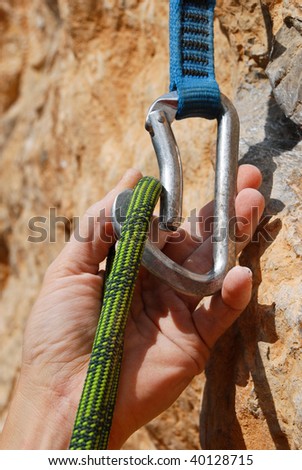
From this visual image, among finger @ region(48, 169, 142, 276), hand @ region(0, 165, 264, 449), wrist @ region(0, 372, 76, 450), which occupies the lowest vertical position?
wrist @ region(0, 372, 76, 450)

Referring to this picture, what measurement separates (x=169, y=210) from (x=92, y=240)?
24cm

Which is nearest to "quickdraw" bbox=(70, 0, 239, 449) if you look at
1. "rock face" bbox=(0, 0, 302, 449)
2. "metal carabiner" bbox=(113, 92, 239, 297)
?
"metal carabiner" bbox=(113, 92, 239, 297)

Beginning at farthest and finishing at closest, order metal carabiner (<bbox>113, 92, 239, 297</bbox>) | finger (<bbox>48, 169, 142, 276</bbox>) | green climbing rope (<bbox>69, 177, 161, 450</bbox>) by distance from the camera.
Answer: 1. finger (<bbox>48, 169, 142, 276</bbox>)
2. metal carabiner (<bbox>113, 92, 239, 297</bbox>)
3. green climbing rope (<bbox>69, 177, 161, 450</bbox>)

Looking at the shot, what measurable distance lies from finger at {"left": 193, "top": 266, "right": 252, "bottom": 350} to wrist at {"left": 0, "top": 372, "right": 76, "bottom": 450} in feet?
1.13

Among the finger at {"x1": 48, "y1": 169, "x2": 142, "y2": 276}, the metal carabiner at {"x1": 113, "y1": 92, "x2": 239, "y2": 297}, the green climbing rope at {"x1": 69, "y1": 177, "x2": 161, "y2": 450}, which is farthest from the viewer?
the finger at {"x1": 48, "y1": 169, "x2": 142, "y2": 276}

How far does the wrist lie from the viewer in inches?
54.1

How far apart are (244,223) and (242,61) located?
517 mm

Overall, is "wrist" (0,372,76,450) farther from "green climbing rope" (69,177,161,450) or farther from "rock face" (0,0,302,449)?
"rock face" (0,0,302,449)

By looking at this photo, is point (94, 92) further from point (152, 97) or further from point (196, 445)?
point (196, 445)

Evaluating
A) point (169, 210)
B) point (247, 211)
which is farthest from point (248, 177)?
point (169, 210)

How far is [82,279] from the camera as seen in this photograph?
1.46m

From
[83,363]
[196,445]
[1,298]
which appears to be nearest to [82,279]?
[83,363]

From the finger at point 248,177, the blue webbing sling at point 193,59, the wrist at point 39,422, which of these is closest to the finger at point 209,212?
the finger at point 248,177

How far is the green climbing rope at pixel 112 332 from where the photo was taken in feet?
3.94
